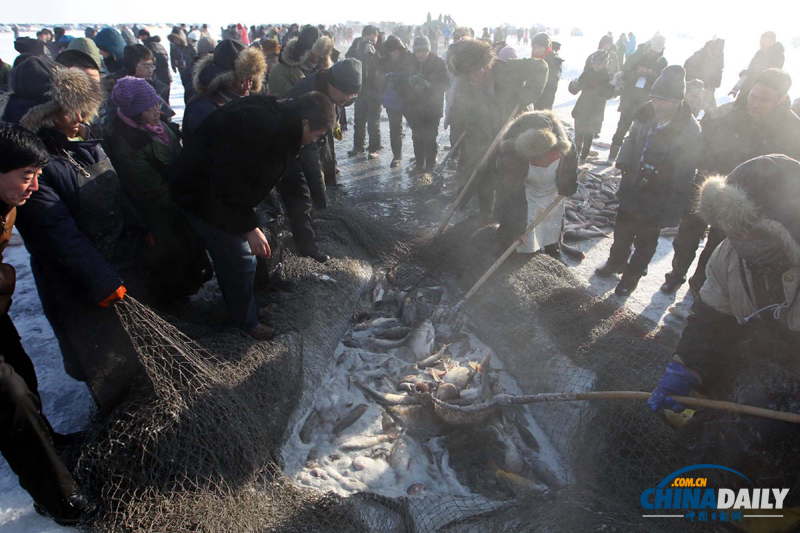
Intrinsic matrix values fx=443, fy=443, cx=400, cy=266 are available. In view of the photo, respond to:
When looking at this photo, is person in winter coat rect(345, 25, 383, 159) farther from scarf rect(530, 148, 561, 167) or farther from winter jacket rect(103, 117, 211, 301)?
winter jacket rect(103, 117, 211, 301)

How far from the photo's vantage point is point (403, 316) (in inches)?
180

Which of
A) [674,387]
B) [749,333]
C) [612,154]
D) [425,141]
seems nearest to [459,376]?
[674,387]

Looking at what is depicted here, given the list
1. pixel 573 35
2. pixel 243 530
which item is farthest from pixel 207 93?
pixel 573 35

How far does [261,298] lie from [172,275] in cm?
80

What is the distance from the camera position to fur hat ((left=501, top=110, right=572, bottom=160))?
4.40 m

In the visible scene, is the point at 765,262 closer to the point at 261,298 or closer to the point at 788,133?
the point at 788,133

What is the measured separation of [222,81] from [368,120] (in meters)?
5.32

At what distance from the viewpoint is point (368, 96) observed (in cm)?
896

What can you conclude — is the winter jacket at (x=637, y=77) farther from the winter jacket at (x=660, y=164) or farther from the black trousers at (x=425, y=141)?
the winter jacket at (x=660, y=164)

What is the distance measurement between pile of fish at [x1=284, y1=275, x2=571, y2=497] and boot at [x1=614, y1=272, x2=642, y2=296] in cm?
199

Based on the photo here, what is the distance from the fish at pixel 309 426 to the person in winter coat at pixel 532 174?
2.69 metres

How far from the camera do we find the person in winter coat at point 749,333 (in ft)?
7.37

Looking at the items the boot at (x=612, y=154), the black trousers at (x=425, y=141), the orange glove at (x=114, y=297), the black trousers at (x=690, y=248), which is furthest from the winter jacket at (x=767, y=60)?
the orange glove at (x=114, y=297)

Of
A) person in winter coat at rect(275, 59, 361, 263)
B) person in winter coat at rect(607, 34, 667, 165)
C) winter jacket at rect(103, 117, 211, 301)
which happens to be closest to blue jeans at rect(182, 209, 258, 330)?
winter jacket at rect(103, 117, 211, 301)
